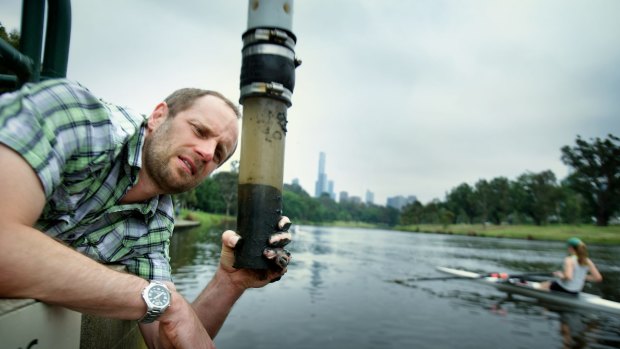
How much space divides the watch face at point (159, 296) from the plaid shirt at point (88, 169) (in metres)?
0.63

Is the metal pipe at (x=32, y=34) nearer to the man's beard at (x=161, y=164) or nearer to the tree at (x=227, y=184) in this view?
the man's beard at (x=161, y=164)

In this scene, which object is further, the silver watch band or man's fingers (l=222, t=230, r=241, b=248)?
man's fingers (l=222, t=230, r=241, b=248)

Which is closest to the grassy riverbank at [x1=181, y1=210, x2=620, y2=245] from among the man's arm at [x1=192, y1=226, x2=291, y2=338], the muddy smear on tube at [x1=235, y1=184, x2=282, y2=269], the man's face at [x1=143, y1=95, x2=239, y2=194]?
Result: the man's arm at [x1=192, y1=226, x2=291, y2=338]

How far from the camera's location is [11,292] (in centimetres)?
150

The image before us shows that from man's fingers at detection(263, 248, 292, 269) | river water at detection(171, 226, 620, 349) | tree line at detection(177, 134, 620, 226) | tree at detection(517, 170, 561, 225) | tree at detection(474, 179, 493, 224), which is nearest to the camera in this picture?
man's fingers at detection(263, 248, 292, 269)

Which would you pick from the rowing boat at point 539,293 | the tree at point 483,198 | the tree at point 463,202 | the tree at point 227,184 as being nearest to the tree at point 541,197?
the tree at point 483,198

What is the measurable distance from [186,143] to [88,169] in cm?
61

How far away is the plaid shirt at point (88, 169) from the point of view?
1.53 meters

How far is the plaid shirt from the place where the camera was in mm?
1531

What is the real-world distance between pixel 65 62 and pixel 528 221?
127694mm

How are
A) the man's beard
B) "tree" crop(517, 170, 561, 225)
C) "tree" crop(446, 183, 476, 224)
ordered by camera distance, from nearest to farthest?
1. the man's beard
2. "tree" crop(517, 170, 561, 225)
3. "tree" crop(446, 183, 476, 224)

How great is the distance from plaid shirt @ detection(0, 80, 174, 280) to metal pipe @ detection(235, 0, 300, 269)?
0.66 metres

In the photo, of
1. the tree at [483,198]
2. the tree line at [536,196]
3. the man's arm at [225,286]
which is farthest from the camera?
the tree at [483,198]

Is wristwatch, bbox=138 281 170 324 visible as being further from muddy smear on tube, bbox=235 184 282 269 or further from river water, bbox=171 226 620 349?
river water, bbox=171 226 620 349
